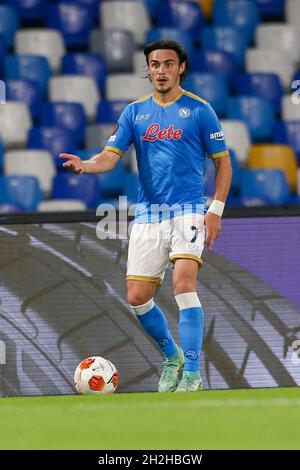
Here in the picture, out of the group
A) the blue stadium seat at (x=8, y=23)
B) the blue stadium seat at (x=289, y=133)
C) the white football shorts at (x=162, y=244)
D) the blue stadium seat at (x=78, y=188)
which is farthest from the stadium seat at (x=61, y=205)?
the white football shorts at (x=162, y=244)

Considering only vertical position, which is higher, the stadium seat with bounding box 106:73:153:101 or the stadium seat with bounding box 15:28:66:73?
the stadium seat with bounding box 15:28:66:73

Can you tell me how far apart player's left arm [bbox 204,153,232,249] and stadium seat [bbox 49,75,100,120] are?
4533 millimetres

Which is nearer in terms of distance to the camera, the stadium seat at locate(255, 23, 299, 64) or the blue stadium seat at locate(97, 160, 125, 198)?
the blue stadium seat at locate(97, 160, 125, 198)

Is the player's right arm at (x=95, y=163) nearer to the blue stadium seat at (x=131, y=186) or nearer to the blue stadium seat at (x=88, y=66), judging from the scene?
the blue stadium seat at (x=131, y=186)

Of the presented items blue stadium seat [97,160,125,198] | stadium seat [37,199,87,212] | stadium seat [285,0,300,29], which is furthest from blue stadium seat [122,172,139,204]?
stadium seat [285,0,300,29]

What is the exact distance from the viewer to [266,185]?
1074 cm

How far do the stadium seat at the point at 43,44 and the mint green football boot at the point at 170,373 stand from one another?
5102 mm

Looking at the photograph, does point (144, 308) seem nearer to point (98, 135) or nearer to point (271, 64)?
point (98, 135)

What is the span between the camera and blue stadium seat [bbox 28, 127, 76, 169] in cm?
1099

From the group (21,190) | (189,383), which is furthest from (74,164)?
(21,190)

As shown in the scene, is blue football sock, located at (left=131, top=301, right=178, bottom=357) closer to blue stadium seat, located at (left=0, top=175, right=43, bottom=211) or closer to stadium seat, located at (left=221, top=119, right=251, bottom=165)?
blue stadium seat, located at (left=0, top=175, right=43, bottom=211)

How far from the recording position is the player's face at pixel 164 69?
7043mm
